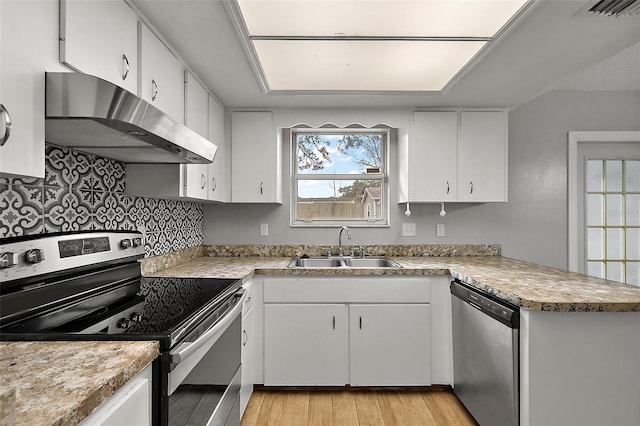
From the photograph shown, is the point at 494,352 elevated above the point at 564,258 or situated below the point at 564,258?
below

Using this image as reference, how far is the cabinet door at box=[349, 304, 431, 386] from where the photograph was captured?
2.44 m

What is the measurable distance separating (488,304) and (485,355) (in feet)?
0.92

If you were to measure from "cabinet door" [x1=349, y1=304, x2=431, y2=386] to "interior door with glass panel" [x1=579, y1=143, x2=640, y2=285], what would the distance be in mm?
1893

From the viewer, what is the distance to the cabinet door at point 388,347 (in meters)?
2.44

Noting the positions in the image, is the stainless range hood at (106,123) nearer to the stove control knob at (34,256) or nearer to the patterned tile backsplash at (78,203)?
the patterned tile backsplash at (78,203)

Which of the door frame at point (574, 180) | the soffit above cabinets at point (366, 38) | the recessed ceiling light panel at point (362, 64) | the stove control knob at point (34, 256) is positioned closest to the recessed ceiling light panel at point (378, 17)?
the soffit above cabinets at point (366, 38)

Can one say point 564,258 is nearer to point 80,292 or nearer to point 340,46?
point 340,46

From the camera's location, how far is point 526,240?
319 cm

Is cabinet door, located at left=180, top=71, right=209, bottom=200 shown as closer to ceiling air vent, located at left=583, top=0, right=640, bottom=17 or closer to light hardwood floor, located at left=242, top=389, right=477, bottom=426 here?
light hardwood floor, located at left=242, top=389, right=477, bottom=426

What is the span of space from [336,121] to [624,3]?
1.78m

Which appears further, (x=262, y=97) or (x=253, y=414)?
(x=262, y=97)

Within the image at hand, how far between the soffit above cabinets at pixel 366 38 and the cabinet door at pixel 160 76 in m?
0.38

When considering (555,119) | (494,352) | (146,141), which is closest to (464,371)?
(494,352)

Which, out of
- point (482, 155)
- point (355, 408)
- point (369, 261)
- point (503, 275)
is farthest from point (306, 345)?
point (482, 155)
